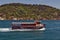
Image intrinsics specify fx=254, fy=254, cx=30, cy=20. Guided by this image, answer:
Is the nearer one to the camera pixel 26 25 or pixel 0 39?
pixel 0 39

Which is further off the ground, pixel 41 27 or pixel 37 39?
pixel 41 27

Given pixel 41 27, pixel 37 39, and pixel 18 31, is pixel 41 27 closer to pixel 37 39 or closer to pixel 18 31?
pixel 18 31

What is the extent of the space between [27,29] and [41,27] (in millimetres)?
5051

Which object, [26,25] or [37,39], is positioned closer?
[37,39]

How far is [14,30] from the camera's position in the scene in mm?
88812

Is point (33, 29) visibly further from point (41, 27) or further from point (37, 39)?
point (37, 39)

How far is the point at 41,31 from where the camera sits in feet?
295

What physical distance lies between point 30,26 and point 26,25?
62.7 inches

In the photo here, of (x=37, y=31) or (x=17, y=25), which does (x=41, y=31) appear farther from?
(x=17, y=25)

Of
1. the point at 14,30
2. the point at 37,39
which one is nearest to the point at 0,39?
the point at 37,39

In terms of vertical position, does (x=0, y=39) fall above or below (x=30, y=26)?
below

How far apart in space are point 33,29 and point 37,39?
85.7 feet

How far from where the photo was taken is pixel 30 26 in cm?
9056

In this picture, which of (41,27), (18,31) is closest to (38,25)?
(41,27)
